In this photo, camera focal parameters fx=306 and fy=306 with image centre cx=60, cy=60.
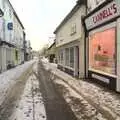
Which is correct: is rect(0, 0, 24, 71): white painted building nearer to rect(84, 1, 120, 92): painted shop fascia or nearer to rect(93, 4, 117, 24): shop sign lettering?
rect(84, 1, 120, 92): painted shop fascia

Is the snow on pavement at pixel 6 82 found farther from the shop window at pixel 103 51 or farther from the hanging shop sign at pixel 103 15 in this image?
the hanging shop sign at pixel 103 15

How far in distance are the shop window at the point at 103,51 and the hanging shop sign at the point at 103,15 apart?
1.93 feet

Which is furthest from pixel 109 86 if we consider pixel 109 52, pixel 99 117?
pixel 99 117

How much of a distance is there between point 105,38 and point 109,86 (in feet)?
8.97

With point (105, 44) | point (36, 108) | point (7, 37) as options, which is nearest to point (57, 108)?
point (36, 108)

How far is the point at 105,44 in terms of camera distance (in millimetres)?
16016

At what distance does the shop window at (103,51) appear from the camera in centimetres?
1459

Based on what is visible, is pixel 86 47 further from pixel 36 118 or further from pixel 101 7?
pixel 36 118

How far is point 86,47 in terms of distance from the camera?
20.9 meters

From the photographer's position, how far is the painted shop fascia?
13.6 meters

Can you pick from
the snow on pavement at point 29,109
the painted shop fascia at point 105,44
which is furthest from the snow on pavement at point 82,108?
the painted shop fascia at point 105,44

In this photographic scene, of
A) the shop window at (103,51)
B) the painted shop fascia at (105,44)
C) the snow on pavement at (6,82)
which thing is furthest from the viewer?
the shop window at (103,51)

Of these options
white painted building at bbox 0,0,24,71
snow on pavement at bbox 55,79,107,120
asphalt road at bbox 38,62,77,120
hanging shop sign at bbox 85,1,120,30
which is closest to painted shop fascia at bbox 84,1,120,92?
hanging shop sign at bbox 85,1,120,30

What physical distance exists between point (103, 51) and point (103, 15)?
6.80ft
